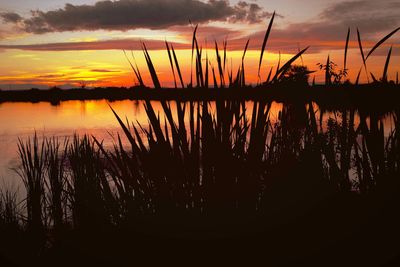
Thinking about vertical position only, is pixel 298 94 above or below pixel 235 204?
above

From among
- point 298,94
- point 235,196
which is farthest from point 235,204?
point 298,94

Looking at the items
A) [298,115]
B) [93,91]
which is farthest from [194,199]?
[93,91]

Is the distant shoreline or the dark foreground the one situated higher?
the distant shoreline

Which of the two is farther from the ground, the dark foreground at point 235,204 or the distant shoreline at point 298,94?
the distant shoreline at point 298,94

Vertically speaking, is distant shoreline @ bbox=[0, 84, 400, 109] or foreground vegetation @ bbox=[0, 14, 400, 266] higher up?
distant shoreline @ bbox=[0, 84, 400, 109]

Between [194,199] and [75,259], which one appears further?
[75,259]

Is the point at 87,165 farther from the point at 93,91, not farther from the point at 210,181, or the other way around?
the point at 93,91

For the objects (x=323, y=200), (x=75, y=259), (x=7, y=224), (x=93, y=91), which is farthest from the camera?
(x=93, y=91)

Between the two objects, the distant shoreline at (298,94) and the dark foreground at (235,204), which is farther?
the distant shoreline at (298,94)

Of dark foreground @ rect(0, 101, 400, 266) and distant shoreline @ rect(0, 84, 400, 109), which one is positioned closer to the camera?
dark foreground @ rect(0, 101, 400, 266)

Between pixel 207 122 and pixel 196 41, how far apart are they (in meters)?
0.58

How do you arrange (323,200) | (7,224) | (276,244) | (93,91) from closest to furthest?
1. (276,244)
2. (323,200)
3. (7,224)
4. (93,91)

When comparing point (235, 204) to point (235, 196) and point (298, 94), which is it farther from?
point (298, 94)

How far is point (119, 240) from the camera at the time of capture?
3.46 metres
